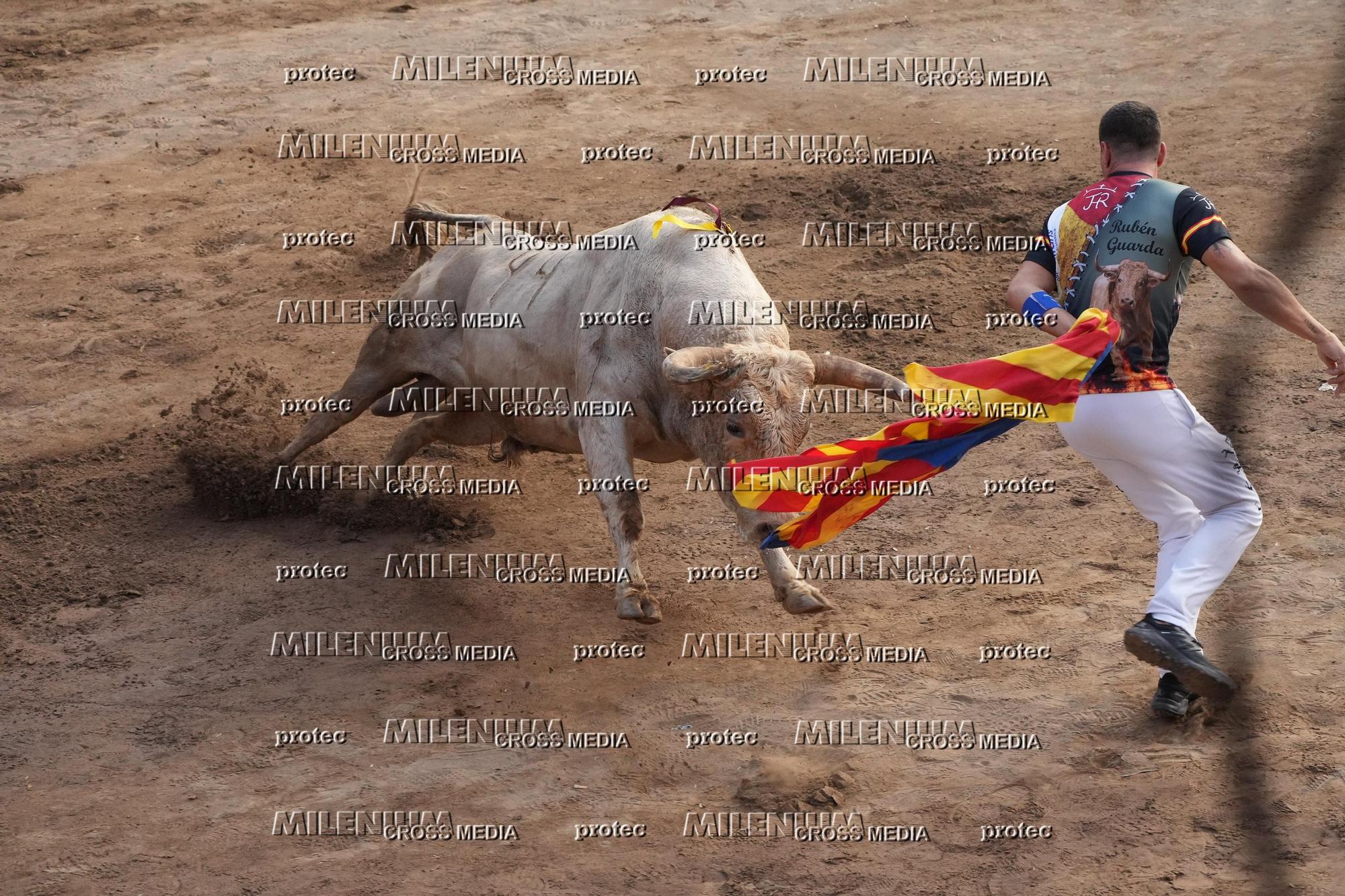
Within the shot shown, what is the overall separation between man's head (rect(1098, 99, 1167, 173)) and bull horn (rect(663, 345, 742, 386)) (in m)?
2.05

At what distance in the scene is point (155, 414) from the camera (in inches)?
432

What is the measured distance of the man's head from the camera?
263 inches

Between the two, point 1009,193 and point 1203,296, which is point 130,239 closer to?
point 1009,193

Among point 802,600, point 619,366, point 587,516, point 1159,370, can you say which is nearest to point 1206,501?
point 1159,370

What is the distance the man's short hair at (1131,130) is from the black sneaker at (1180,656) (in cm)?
219

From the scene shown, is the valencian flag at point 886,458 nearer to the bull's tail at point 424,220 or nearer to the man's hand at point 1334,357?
the man's hand at point 1334,357

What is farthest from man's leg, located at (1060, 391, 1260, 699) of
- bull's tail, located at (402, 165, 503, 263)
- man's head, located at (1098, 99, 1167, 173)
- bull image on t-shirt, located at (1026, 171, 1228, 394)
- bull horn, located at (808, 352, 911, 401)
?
bull's tail, located at (402, 165, 503, 263)

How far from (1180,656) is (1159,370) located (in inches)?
52.0

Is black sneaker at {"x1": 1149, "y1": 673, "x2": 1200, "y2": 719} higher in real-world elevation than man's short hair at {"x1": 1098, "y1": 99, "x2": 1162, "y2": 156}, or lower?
lower

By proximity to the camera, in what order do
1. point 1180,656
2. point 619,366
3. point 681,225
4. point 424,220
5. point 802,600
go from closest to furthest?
1. point 1180,656
2. point 802,600
3. point 619,366
4. point 681,225
5. point 424,220

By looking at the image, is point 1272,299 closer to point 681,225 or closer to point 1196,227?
point 1196,227

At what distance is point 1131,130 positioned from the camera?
263 inches

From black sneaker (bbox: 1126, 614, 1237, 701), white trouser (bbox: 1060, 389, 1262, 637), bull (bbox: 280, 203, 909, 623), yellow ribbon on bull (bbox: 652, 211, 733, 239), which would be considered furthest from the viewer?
yellow ribbon on bull (bbox: 652, 211, 733, 239)

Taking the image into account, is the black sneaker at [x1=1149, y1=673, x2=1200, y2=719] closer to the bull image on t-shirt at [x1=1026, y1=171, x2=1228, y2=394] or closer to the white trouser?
the white trouser
